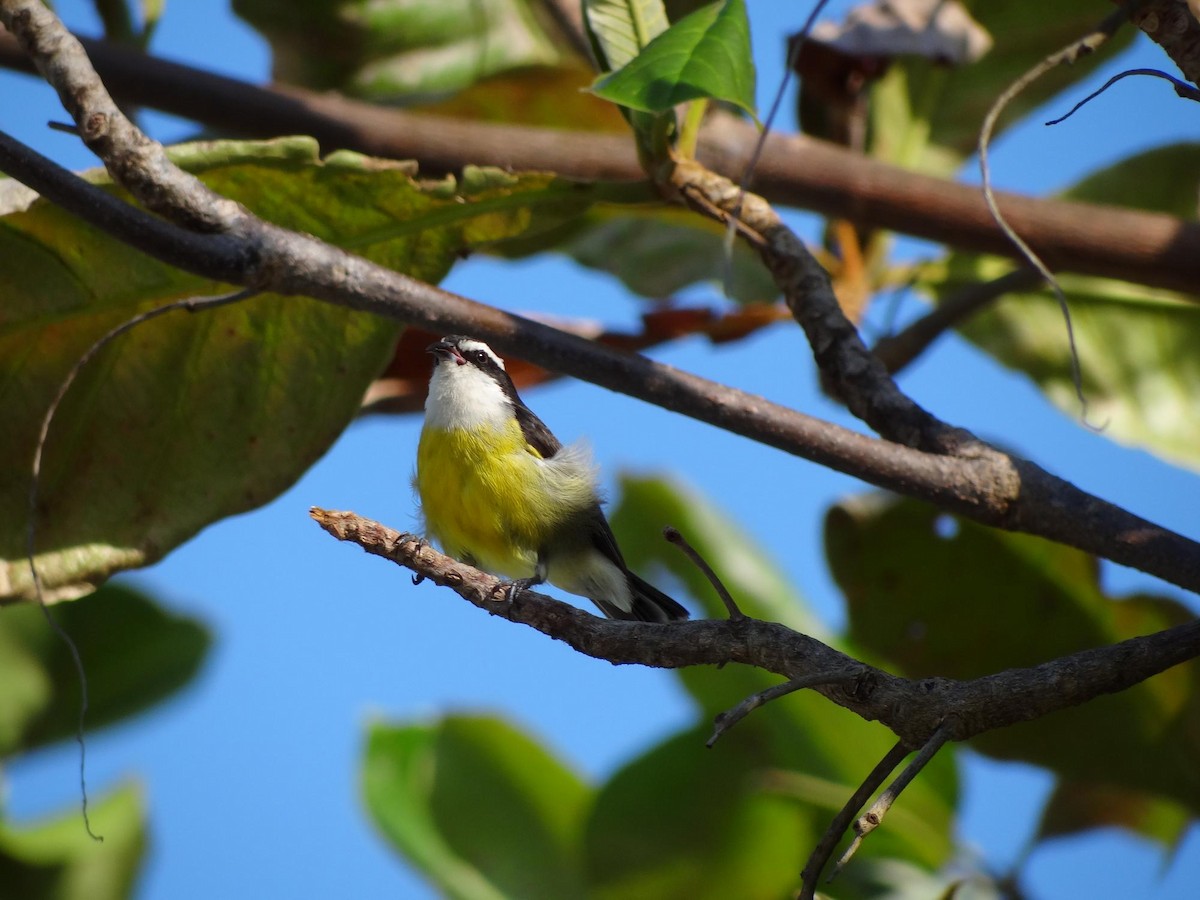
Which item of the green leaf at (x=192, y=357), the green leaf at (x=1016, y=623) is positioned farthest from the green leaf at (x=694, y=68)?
the green leaf at (x=1016, y=623)

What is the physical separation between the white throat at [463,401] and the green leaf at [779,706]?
42 centimetres

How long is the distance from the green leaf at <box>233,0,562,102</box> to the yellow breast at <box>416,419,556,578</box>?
1100 mm

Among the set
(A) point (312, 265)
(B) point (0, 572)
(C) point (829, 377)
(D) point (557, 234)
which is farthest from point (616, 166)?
(B) point (0, 572)

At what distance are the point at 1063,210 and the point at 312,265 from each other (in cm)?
179

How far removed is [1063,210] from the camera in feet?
9.17

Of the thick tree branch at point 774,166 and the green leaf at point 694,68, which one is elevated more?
the thick tree branch at point 774,166

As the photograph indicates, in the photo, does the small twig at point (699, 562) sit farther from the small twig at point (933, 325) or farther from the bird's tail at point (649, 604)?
the small twig at point (933, 325)

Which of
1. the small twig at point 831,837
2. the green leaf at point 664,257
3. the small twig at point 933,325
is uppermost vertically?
the green leaf at point 664,257

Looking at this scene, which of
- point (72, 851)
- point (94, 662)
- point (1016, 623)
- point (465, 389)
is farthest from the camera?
point (94, 662)

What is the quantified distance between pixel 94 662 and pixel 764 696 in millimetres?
3267

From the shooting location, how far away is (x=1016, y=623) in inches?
112

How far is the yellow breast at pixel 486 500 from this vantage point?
305cm

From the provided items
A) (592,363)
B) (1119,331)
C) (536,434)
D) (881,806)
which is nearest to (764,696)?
(881,806)

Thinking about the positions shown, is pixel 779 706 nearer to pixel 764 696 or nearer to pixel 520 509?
pixel 520 509
